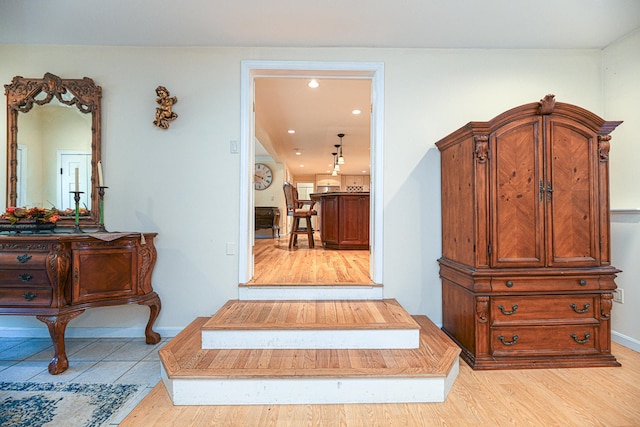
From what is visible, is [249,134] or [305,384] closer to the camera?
[305,384]

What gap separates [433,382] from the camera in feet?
5.86

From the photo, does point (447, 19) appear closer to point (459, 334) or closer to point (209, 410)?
point (459, 334)

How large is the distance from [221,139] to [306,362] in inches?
76.7

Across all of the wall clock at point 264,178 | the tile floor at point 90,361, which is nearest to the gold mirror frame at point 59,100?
the tile floor at point 90,361

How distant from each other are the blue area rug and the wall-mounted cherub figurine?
201 centimetres

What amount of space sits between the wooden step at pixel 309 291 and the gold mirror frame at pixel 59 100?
148 cm

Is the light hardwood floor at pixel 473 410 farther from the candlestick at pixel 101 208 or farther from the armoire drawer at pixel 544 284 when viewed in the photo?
the candlestick at pixel 101 208

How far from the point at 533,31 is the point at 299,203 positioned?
394cm

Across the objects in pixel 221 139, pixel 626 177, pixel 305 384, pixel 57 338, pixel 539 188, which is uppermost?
pixel 221 139

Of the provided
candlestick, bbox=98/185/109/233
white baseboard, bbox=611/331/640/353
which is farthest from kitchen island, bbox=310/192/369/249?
candlestick, bbox=98/185/109/233

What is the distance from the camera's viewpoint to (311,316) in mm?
2316

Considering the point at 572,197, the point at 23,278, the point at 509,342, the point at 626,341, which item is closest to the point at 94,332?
the point at 23,278

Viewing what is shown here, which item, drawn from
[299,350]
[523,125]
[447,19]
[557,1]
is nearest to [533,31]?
[557,1]

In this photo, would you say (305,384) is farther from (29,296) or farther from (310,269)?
(29,296)
